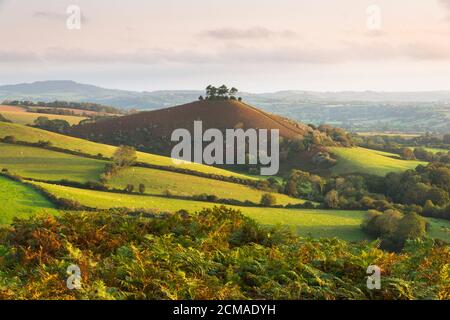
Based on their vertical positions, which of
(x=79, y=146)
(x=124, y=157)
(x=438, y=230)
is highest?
(x=79, y=146)

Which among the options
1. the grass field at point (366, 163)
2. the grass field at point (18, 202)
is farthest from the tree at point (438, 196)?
the grass field at point (18, 202)

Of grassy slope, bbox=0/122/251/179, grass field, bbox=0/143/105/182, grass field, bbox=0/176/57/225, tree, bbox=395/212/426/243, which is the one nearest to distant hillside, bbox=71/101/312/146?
grassy slope, bbox=0/122/251/179

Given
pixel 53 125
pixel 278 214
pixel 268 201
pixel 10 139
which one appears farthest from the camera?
pixel 53 125

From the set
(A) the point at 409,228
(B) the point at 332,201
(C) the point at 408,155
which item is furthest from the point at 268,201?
(C) the point at 408,155

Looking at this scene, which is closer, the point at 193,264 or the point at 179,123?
the point at 193,264

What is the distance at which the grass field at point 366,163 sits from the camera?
134m

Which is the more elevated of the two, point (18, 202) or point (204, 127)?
point (204, 127)

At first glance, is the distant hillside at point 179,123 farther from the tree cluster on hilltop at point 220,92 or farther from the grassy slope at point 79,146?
the grassy slope at point 79,146

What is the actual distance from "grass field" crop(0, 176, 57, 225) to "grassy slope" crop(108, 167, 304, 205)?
60.6ft

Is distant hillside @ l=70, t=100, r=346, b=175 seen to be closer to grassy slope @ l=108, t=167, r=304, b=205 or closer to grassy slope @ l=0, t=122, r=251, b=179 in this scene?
grassy slope @ l=0, t=122, r=251, b=179

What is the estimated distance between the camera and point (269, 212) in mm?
78312

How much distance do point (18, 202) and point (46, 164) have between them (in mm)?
38050

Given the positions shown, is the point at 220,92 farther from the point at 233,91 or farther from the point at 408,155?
the point at 408,155
